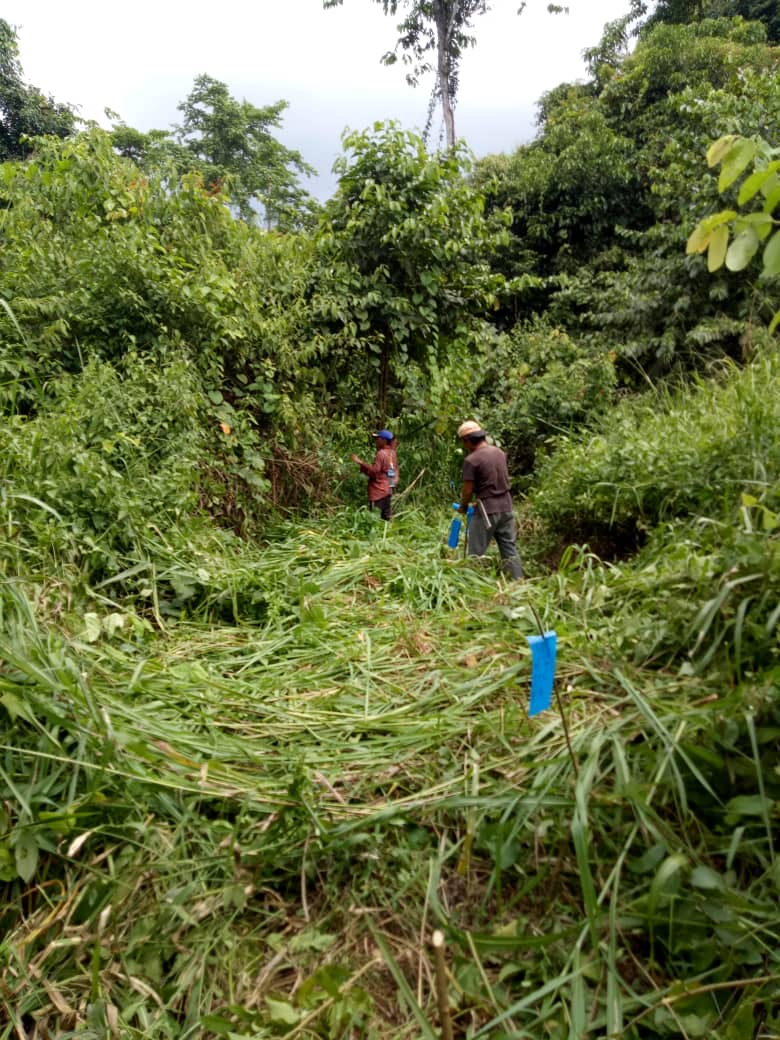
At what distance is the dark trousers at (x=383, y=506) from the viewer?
17.5 feet

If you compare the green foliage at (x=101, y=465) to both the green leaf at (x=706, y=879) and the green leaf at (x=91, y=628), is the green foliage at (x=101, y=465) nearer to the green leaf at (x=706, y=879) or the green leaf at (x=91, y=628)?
the green leaf at (x=91, y=628)

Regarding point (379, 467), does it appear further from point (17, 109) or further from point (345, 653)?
point (17, 109)

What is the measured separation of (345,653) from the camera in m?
2.56

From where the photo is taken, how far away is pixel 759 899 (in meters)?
1.29

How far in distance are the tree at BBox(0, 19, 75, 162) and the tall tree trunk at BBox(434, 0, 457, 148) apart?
911 cm

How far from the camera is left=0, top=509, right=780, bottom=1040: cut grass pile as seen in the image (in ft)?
4.16

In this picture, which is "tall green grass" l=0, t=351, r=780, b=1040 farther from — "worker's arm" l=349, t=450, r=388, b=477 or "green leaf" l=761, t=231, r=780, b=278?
"worker's arm" l=349, t=450, r=388, b=477

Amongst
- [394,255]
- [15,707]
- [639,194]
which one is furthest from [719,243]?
[639,194]

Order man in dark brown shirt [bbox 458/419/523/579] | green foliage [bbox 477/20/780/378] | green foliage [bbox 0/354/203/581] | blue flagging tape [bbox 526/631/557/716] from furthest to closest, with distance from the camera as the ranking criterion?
green foliage [bbox 477/20/780/378]
man in dark brown shirt [bbox 458/419/523/579]
green foliage [bbox 0/354/203/581]
blue flagging tape [bbox 526/631/557/716]

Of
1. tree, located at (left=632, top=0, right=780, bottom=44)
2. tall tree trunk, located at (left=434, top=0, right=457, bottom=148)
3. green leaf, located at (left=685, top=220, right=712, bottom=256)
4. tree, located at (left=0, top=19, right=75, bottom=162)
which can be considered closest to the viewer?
green leaf, located at (left=685, top=220, right=712, bottom=256)

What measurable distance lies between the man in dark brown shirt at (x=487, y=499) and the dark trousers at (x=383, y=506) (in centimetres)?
112

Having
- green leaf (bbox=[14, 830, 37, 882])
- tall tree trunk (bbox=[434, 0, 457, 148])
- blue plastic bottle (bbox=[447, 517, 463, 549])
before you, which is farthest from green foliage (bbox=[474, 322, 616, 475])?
tall tree trunk (bbox=[434, 0, 457, 148])

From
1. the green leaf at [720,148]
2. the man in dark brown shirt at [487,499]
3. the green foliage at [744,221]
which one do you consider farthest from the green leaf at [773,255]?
the man in dark brown shirt at [487,499]

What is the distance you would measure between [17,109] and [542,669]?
19.1 metres
